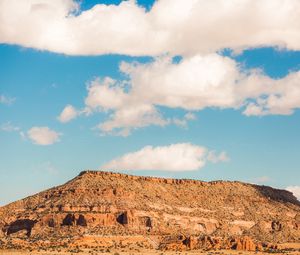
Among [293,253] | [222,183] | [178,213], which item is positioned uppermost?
[222,183]

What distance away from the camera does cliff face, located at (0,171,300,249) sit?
12412 centimetres

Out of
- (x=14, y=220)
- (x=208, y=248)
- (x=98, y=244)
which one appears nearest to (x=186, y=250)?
(x=208, y=248)

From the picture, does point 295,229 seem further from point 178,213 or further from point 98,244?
point 98,244

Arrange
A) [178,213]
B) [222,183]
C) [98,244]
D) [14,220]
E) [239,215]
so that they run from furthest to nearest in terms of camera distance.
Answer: [222,183], [239,215], [178,213], [14,220], [98,244]

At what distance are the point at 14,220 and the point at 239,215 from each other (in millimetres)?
52339

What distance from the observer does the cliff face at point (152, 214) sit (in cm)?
12412

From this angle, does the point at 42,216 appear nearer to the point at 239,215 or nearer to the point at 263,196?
the point at 239,215

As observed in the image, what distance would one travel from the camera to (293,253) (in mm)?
Result: 119250

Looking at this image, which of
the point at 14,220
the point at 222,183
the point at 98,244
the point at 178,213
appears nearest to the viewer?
the point at 98,244

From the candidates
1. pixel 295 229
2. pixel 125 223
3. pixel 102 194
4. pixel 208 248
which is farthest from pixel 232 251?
pixel 295 229

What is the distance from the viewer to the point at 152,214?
134875 millimetres

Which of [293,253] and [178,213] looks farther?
[178,213]

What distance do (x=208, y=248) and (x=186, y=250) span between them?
233 inches

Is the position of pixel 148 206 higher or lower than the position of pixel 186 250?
higher
